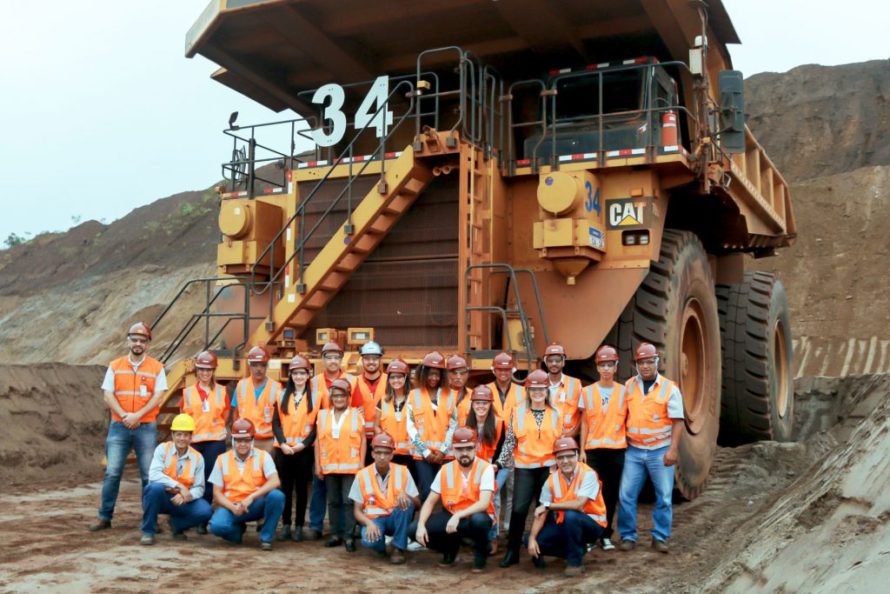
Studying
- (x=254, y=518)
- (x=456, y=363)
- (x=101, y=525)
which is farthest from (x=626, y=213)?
(x=101, y=525)

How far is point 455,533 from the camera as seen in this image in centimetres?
592

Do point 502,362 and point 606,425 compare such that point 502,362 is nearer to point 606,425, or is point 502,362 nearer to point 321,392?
point 606,425

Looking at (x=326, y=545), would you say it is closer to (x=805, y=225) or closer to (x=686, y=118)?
(x=686, y=118)

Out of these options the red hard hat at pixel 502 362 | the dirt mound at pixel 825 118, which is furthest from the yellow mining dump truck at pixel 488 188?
the dirt mound at pixel 825 118

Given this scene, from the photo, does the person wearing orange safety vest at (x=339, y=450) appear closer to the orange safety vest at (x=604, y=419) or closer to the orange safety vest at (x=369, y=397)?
the orange safety vest at (x=369, y=397)

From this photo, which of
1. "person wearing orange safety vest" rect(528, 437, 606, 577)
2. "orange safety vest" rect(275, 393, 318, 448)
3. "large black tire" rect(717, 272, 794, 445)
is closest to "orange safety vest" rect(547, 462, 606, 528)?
"person wearing orange safety vest" rect(528, 437, 606, 577)

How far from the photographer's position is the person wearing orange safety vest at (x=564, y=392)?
21.4 feet

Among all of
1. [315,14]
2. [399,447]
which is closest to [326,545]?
[399,447]

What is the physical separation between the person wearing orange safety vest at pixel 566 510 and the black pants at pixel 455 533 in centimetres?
29

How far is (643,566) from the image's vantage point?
A: 5.84 m

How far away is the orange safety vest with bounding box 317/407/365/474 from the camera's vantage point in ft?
21.5

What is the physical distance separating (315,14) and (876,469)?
634 centimetres

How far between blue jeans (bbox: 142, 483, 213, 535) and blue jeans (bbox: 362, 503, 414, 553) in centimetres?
121

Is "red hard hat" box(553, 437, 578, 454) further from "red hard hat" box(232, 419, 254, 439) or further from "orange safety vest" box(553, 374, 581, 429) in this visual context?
"red hard hat" box(232, 419, 254, 439)
